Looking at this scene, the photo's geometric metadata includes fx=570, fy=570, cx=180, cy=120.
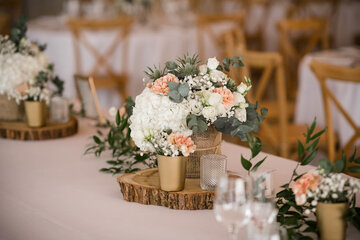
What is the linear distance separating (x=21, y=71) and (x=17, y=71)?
0.02 m

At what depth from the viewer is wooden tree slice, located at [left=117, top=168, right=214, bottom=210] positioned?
4.95 feet

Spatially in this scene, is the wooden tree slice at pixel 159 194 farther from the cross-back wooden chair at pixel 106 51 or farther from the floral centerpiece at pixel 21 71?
the cross-back wooden chair at pixel 106 51

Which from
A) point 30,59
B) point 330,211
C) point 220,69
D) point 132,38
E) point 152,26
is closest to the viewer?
point 330,211

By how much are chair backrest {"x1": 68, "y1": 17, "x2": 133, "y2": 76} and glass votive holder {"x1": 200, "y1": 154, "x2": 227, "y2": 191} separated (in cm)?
345

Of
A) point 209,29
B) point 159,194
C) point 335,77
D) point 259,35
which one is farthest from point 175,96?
point 259,35

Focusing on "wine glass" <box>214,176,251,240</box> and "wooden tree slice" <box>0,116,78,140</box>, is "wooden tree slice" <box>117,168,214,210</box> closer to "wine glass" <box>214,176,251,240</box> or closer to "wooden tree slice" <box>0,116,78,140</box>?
"wine glass" <box>214,176,251,240</box>

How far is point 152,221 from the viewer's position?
1.45 meters

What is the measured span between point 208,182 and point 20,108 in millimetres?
1100

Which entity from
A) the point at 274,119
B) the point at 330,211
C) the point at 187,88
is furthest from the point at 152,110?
the point at 274,119

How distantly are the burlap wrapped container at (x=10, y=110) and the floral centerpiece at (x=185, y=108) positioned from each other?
96cm

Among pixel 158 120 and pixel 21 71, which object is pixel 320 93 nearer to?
pixel 21 71

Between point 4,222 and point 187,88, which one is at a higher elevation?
point 187,88

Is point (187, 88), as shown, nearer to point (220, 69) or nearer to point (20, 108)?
point (220, 69)

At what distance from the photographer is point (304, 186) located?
1.26 m
